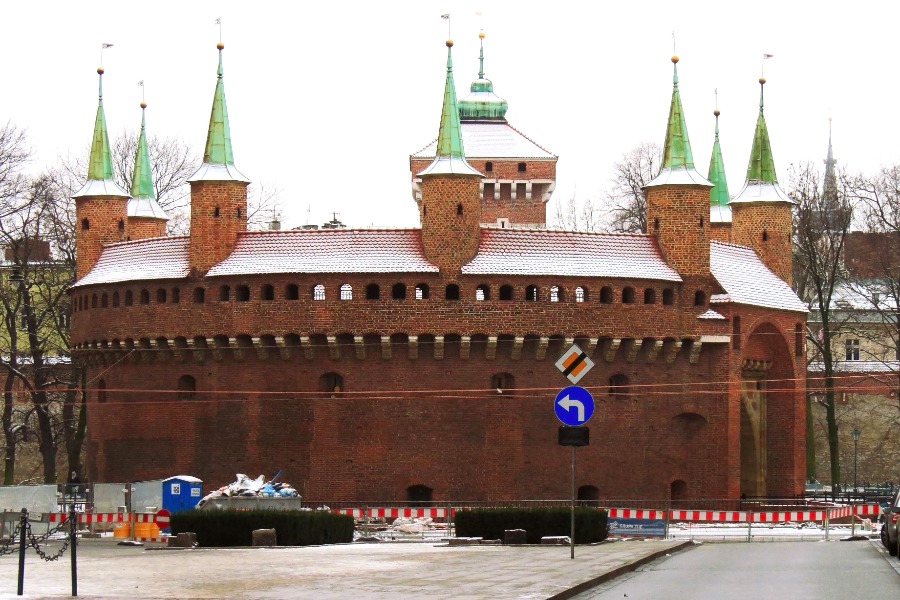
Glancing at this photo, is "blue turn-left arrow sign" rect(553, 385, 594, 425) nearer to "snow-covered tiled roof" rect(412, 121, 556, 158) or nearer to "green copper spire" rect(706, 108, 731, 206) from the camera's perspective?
"green copper spire" rect(706, 108, 731, 206)

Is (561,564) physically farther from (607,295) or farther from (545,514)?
(607,295)

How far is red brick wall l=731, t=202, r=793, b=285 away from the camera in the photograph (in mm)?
60625

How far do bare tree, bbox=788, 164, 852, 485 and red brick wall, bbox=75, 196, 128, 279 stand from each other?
82.3 feet

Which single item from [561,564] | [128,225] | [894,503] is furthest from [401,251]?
[561,564]

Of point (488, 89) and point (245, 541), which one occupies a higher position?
point (488, 89)

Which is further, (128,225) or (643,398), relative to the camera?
(128,225)

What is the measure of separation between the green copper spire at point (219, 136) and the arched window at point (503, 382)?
9.84 metres

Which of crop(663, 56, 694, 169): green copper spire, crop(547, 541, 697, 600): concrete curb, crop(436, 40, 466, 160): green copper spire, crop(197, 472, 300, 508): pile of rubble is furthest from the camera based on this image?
crop(663, 56, 694, 169): green copper spire

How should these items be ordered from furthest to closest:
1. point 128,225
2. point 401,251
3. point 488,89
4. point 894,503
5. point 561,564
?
1. point 488,89
2. point 128,225
3. point 401,251
4. point 894,503
5. point 561,564

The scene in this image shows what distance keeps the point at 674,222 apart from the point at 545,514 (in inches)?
897

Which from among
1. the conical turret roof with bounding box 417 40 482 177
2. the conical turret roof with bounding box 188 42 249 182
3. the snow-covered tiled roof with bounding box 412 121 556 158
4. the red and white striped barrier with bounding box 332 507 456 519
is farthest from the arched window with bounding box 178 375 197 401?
the snow-covered tiled roof with bounding box 412 121 556 158

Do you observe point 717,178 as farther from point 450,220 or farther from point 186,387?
point 186,387

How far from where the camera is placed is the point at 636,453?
5312 centimetres

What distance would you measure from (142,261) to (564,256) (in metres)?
12.3
